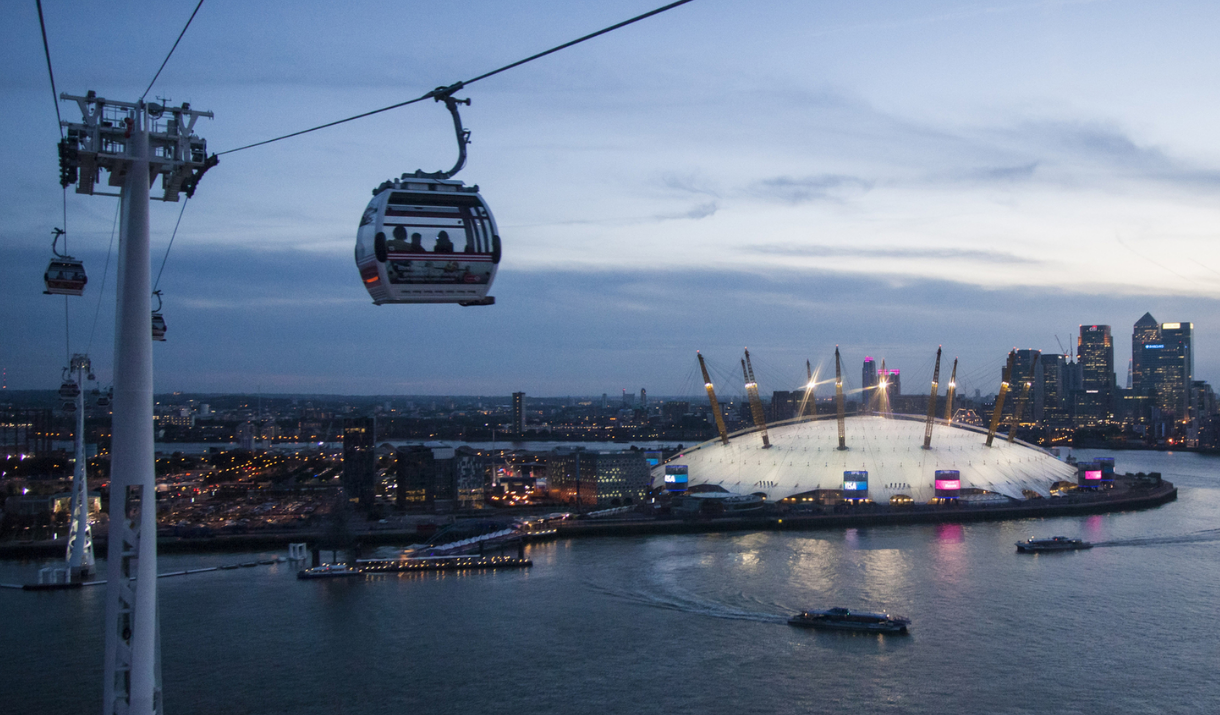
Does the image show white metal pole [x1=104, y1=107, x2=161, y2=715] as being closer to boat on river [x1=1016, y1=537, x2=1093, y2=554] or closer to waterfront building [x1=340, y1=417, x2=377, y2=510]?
boat on river [x1=1016, y1=537, x2=1093, y2=554]

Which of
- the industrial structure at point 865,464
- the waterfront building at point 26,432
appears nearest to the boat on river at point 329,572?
the industrial structure at point 865,464

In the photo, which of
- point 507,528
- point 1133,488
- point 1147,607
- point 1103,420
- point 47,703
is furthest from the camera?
point 1103,420

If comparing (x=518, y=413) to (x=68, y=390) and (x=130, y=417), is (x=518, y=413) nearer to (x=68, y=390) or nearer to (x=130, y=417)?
(x=68, y=390)

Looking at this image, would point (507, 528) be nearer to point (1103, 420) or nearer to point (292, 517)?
point (292, 517)

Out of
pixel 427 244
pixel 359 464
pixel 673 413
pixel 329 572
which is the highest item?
pixel 427 244

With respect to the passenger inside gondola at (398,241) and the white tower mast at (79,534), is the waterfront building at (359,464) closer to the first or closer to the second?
the white tower mast at (79,534)

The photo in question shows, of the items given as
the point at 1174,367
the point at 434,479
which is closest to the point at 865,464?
the point at 434,479

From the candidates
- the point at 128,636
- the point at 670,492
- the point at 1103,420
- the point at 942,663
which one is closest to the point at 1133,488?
the point at 670,492
